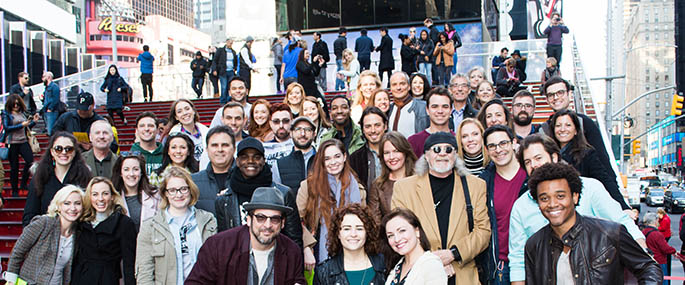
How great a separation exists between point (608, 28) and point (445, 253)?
19.7 meters

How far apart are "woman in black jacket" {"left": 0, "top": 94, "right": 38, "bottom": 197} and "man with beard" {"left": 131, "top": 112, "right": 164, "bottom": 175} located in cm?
379

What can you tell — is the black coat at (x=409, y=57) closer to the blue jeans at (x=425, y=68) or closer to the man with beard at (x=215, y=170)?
the blue jeans at (x=425, y=68)

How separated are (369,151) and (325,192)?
1107 mm

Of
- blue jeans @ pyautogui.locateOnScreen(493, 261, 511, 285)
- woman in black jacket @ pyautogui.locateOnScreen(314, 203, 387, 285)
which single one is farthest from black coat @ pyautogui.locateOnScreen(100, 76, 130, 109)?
blue jeans @ pyautogui.locateOnScreen(493, 261, 511, 285)

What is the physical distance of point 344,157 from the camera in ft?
18.2

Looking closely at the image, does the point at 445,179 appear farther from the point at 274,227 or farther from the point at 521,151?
the point at 274,227

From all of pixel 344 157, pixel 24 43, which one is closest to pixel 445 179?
pixel 344 157

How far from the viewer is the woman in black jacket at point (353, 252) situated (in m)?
4.55

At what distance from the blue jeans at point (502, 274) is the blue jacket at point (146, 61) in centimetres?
1456

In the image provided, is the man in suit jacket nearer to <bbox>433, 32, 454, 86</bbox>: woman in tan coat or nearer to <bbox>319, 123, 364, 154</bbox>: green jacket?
<bbox>433, 32, 454, 86</bbox>: woman in tan coat

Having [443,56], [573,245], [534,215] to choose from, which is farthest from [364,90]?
[443,56]

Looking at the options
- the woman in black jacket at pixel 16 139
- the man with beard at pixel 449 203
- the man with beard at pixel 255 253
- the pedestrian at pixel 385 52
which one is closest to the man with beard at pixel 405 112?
the man with beard at pixel 449 203

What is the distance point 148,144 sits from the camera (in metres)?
7.31

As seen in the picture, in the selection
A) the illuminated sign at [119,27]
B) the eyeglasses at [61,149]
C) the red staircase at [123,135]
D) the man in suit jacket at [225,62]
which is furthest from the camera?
the illuminated sign at [119,27]
